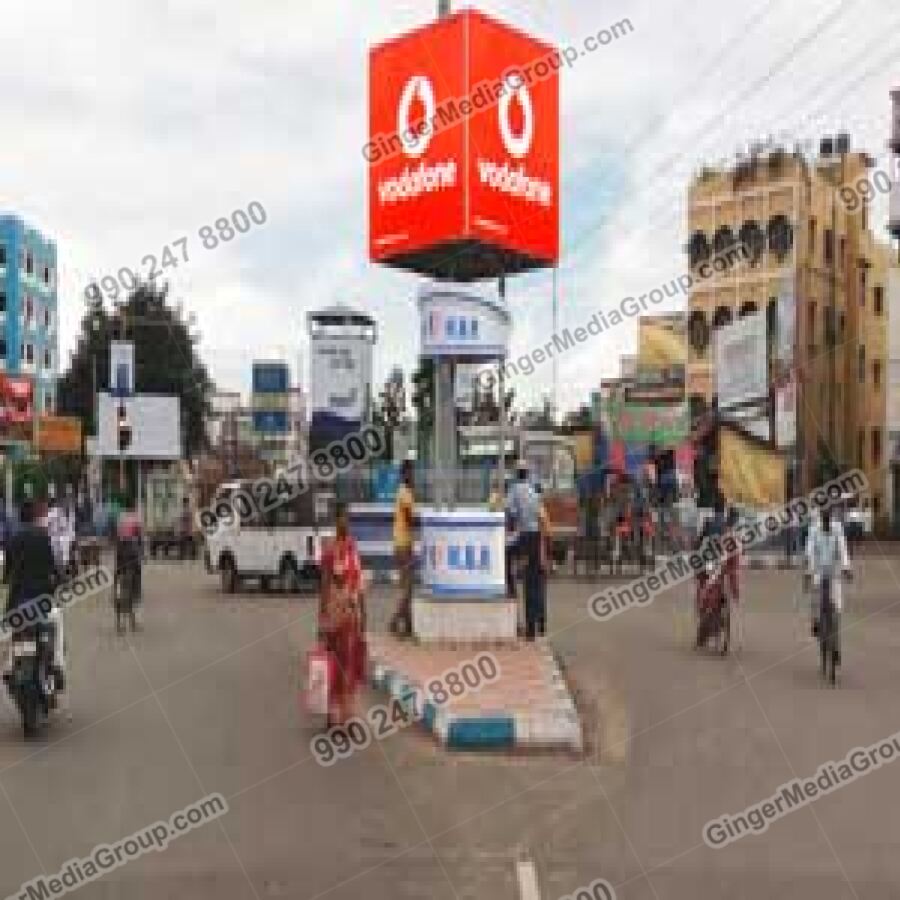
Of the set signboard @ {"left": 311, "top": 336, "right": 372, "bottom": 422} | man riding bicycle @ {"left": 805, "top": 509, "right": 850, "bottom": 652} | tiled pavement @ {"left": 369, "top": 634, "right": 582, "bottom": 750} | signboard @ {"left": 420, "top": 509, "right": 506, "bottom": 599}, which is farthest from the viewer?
signboard @ {"left": 311, "top": 336, "right": 372, "bottom": 422}

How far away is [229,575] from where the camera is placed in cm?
2747

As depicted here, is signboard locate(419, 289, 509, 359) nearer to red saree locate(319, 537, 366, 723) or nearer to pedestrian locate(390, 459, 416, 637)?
pedestrian locate(390, 459, 416, 637)

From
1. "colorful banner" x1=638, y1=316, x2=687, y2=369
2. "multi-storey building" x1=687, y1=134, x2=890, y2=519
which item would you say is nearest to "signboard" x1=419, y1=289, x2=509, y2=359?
"multi-storey building" x1=687, y1=134, x2=890, y2=519

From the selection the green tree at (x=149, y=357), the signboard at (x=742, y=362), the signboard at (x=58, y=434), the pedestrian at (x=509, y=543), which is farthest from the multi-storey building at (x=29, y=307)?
the pedestrian at (x=509, y=543)

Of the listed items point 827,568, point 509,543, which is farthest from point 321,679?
point 509,543

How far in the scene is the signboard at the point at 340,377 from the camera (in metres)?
35.3

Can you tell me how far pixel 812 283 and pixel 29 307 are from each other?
49.0m

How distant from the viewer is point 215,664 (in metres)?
15.9

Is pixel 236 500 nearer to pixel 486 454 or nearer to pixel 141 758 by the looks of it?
pixel 486 454

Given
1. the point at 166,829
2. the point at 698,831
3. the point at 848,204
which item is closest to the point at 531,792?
the point at 698,831

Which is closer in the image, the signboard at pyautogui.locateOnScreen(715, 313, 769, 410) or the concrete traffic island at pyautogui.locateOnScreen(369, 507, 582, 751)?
the concrete traffic island at pyautogui.locateOnScreen(369, 507, 582, 751)

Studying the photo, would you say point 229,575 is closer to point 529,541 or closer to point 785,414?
point 529,541

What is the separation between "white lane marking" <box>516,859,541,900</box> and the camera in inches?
276

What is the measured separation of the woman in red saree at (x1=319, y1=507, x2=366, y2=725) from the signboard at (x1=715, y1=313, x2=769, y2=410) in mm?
37215
